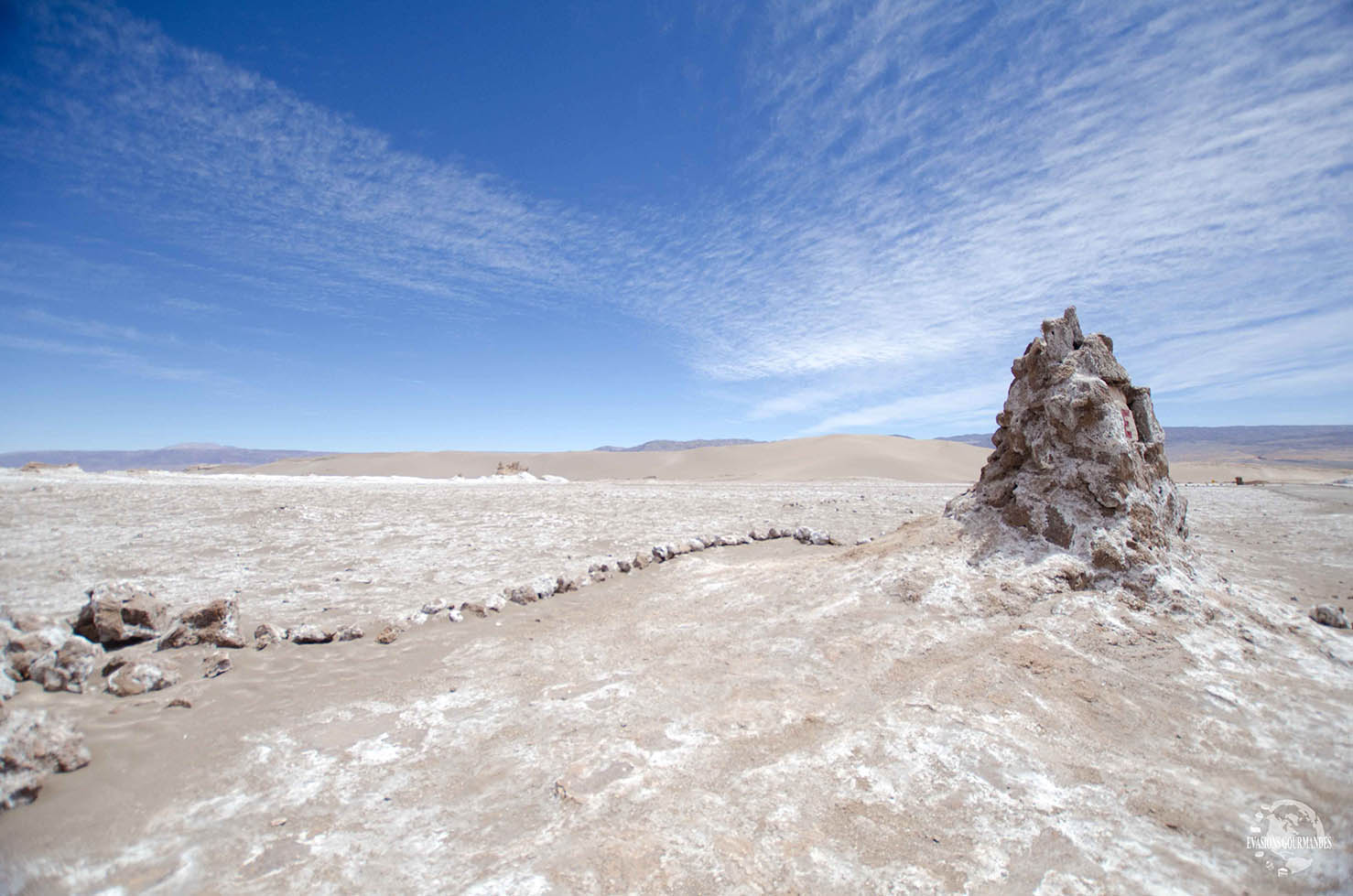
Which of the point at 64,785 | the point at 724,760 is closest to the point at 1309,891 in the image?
the point at 724,760

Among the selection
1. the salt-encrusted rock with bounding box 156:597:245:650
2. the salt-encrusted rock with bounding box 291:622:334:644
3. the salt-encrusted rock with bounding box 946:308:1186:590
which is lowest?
the salt-encrusted rock with bounding box 291:622:334:644

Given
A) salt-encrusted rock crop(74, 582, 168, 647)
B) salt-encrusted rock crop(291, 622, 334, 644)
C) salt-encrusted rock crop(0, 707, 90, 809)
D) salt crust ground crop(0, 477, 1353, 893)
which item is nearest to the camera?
salt crust ground crop(0, 477, 1353, 893)

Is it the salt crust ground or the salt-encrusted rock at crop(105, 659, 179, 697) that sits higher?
the salt-encrusted rock at crop(105, 659, 179, 697)

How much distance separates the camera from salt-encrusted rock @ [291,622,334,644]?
20.8 feet

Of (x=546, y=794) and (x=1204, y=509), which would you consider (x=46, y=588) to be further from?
(x=1204, y=509)

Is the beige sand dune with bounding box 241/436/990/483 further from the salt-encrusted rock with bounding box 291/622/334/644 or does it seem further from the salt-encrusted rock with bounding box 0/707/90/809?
the salt-encrusted rock with bounding box 0/707/90/809

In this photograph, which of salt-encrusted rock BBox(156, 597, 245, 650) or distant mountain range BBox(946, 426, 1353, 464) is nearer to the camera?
salt-encrusted rock BBox(156, 597, 245, 650)

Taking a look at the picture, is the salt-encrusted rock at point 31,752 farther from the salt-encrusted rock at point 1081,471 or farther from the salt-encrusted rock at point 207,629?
the salt-encrusted rock at point 1081,471

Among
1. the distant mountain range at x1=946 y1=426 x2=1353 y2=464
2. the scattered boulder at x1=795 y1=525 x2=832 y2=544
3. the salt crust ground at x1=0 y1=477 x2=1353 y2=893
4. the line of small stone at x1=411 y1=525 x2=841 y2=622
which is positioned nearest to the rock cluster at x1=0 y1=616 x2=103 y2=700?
the salt crust ground at x1=0 y1=477 x2=1353 y2=893

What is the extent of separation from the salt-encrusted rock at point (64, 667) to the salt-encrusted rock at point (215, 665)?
798 millimetres

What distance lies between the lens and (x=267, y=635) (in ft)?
20.5

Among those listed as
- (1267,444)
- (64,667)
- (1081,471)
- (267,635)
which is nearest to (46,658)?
(64,667)

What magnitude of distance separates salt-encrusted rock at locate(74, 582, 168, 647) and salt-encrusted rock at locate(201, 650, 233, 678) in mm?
1068

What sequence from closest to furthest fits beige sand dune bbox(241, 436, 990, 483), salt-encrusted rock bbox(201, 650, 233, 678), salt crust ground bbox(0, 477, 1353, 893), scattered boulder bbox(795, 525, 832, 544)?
salt crust ground bbox(0, 477, 1353, 893) → salt-encrusted rock bbox(201, 650, 233, 678) → scattered boulder bbox(795, 525, 832, 544) → beige sand dune bbox(241, 436, 990, 483)
